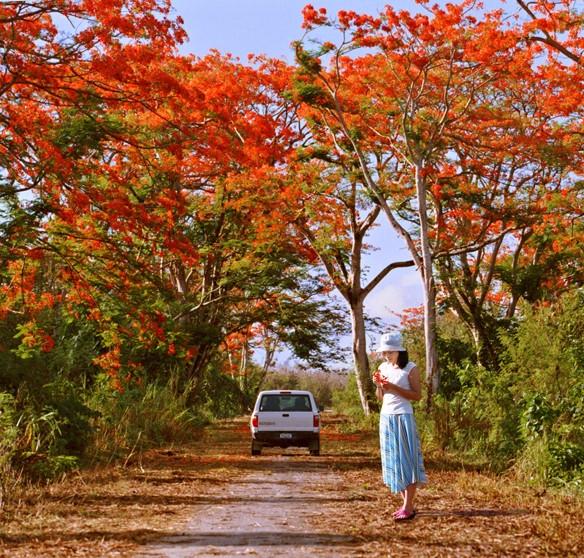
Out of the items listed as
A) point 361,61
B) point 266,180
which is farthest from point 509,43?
point 266,180

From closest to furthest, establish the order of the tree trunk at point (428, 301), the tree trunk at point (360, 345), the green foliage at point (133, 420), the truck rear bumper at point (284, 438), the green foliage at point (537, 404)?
the green foliage at point (537, 404), the green foliage at point (133, 420), the truck rear bumper at point (284, 438), the tree trunk at point (428, 301), the tree trunk at point (360, 345)

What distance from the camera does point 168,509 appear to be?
32.6ft

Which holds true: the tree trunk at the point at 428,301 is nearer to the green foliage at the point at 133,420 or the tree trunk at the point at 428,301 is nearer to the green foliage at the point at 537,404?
the green foliage at the point at 537,404

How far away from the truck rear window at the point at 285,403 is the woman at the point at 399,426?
10927 millimetres

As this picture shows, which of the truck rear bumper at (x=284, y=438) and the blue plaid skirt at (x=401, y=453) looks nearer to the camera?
the blue plaid skirt at (x=401, y=453)

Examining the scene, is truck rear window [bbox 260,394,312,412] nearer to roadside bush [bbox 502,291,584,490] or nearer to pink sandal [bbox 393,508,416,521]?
roadside bush [bbox 502,291,584,490]

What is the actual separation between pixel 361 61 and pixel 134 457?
12.8m

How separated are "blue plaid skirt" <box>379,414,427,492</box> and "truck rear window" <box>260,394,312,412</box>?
1093 centimetres

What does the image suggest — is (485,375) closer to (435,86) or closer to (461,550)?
(461,550)

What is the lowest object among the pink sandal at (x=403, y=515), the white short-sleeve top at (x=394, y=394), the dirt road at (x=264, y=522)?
the dirt road at (x=264, y=522)

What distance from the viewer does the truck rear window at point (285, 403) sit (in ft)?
65.5

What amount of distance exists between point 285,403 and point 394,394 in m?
11.5

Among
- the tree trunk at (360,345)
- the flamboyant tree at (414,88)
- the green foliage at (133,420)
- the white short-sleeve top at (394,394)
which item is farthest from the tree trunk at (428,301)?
the white short-sleeve top at (394,394)

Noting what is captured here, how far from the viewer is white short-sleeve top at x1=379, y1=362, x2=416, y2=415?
8.88 m
